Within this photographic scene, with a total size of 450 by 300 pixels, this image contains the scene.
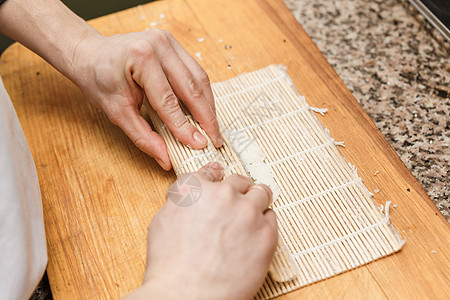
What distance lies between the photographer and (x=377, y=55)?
119 centimetres

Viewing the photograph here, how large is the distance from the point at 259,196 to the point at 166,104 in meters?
0.29

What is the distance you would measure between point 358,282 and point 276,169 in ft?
0.91

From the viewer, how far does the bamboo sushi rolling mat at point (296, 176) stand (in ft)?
2.57

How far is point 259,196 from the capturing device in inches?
28.9

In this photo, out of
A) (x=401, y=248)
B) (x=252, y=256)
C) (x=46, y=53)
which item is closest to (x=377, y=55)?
(x=401, y=248)

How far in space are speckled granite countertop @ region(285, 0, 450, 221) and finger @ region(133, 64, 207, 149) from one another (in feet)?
1.56

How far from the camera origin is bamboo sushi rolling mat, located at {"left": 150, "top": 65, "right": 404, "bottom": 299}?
782 millimetres

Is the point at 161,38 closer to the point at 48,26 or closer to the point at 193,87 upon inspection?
the point at 193,87

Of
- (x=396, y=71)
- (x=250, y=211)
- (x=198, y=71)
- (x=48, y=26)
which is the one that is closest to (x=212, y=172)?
(x=250, y=211)

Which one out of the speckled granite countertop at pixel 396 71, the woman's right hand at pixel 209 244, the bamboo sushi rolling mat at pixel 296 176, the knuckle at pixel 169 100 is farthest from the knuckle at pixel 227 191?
the speckled granite countertop at pixel 396 71

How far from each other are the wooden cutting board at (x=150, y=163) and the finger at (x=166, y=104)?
0.39 ft

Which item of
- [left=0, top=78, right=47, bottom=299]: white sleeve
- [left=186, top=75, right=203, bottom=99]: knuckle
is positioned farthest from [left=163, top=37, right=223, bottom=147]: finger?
[left=0, top=78, right=47, bottom=299]: white sleeve

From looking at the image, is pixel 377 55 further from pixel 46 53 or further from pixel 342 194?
pixel 46 53

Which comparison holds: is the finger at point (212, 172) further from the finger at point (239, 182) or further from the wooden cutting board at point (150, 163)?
the wooden cutting board at point (150, 163)
